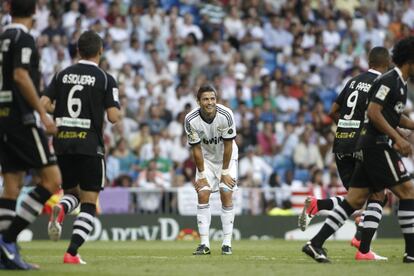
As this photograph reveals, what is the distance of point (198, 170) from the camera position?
15.6m

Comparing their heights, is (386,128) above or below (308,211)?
above

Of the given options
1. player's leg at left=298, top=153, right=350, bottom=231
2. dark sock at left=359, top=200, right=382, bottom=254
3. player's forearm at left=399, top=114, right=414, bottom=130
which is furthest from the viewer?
player's leg at left=298, top=153, right=350, bottom=231

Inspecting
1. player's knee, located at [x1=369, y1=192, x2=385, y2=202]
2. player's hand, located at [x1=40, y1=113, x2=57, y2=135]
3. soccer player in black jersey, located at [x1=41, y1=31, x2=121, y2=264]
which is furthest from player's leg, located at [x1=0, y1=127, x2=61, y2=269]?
player's knee, located at [x1=369, y1=192, x2=385, y2=202]

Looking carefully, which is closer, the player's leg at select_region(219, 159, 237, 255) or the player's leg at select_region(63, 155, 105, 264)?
the player's leg at select_region(63, 155, 105, 264)

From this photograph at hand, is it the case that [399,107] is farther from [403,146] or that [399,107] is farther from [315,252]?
[315,252]

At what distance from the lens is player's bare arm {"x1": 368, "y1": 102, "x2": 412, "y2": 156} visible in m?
11.8

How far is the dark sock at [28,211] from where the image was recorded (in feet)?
36.1

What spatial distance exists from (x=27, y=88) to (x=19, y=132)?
52 cm

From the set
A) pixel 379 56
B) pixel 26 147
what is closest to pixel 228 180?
pixel 379 56

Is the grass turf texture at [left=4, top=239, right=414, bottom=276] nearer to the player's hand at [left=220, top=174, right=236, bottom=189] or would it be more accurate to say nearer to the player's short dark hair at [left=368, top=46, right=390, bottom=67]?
the player's hand at [left=220, top=174, right=236, bottom=189]

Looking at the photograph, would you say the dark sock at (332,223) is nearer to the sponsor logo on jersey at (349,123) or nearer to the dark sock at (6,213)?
the sponsor logo on jersey at (349,123)

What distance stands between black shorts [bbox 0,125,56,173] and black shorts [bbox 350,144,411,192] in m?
3.77

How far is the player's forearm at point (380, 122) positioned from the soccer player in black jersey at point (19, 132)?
371 centimetres

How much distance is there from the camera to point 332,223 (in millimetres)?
12242
